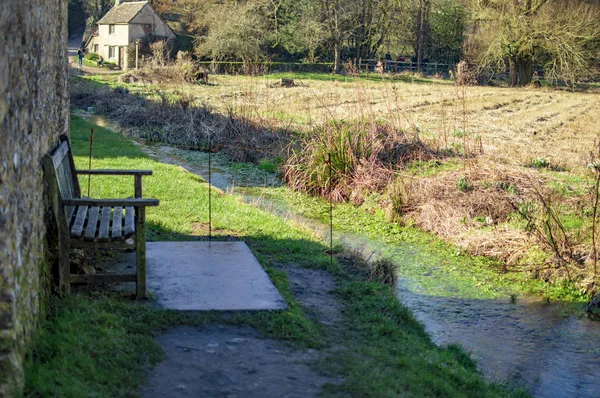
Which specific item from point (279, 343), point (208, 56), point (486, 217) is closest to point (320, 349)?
point (279, 343)

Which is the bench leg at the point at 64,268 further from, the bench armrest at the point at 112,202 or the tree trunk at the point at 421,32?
the tree trunk at the point at 421,32

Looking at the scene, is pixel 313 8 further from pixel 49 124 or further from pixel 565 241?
pixel 49 124

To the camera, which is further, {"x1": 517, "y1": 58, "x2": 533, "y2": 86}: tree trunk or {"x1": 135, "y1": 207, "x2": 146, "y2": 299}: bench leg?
{"x1": 517, "y1": 58, "x2": 533, "y2": 86}: tree trunk

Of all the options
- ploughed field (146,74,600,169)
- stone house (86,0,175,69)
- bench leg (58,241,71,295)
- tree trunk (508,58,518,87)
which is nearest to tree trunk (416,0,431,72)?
tree trunk (508,58,518,87)

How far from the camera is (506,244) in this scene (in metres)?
11.0

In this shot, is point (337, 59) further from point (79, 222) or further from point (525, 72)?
point (79, 222)

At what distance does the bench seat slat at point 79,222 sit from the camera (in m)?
5.89

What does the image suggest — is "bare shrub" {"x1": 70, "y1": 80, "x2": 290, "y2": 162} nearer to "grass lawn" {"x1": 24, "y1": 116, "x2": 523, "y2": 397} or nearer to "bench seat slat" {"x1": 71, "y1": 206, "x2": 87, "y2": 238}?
"grass lawn" {"x1": 24, "y1": 116, "x2": 523, "y2": 397}

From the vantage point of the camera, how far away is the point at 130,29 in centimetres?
5459

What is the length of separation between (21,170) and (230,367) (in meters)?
1.93

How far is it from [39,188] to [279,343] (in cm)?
215

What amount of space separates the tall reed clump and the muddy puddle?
3106 mm

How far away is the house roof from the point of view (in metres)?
55.2

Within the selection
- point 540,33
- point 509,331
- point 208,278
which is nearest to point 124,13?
point 540,33
